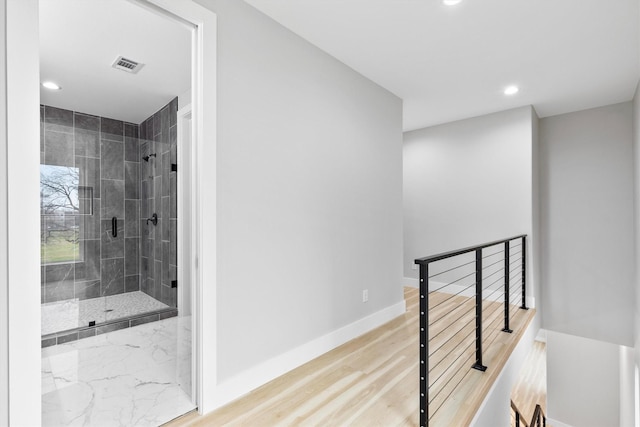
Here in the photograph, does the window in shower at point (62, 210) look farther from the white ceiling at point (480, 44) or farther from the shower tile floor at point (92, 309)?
the white ceiling at point (480, 44)

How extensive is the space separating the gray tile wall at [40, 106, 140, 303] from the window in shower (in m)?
0.04

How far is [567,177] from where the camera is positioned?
423 centimetres

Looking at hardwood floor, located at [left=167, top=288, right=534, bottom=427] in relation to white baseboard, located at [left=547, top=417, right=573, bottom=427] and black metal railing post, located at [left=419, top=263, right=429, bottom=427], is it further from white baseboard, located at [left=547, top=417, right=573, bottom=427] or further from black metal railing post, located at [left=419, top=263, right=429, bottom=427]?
white baseboard, located at [left=547, top=417, right=573, bottom=427]

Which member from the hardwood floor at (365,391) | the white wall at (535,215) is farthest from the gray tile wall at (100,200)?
the white wall at (535,215)

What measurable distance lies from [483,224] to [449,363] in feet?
7.70

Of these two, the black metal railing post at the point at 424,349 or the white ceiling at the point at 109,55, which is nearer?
the black metal railing post at the point at 424,349

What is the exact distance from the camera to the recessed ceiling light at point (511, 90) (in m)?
3.34

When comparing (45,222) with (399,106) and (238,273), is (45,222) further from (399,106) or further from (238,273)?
(399,106)

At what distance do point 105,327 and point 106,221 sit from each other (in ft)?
4.28

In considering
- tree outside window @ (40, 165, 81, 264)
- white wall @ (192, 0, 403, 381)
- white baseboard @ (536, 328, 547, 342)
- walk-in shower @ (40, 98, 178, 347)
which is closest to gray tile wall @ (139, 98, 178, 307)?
walk-in shower @ (40, 98, 178, 347)

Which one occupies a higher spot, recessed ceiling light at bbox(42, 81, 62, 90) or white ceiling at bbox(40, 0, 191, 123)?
white ceiling at bbox(40, 0, 191, 123)

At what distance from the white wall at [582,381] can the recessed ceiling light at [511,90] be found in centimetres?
402

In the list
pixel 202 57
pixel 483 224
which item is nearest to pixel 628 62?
pixel 483 224

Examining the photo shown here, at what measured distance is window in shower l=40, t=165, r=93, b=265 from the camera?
292 cm
